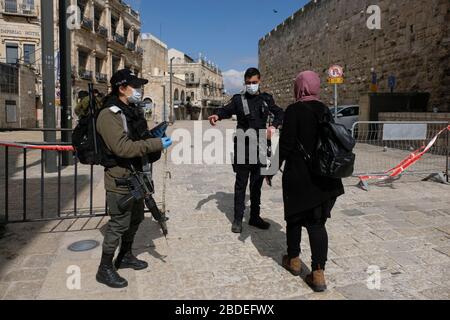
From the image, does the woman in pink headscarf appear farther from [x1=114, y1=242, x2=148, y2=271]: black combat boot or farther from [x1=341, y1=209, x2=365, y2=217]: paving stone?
[x1=341, y1=209, x2=365, y2=217]: paving stone

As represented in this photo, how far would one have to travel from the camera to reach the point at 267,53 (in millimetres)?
35656

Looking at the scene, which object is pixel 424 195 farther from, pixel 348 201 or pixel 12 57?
pixel 12 57

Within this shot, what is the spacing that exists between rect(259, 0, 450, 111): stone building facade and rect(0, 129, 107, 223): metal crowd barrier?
12.8 meters

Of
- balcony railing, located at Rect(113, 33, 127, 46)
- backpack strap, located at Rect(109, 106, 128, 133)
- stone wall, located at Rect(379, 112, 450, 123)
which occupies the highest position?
balcony railing, located at Rect(113, 33, 127, 46)

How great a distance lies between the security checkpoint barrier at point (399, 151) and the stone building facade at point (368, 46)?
5.10 metres

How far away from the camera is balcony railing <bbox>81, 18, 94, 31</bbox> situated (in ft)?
97.0

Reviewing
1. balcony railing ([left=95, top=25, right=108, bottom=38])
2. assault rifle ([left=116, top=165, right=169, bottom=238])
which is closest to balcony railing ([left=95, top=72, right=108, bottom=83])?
balcony railing ([left=95, top=25, right=108, bottom=38])

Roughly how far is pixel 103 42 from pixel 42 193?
33072 mm

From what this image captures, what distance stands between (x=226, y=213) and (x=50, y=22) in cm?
593

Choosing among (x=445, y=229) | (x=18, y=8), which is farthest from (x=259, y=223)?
(x=18, y=8)

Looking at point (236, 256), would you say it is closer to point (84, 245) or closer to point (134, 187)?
point (134, 187)

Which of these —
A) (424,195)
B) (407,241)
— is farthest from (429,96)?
(407,241)

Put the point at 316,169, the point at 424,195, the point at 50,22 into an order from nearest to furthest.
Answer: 1. the point at 316,169
2. the point at 424,195
3. the point at 50,22
